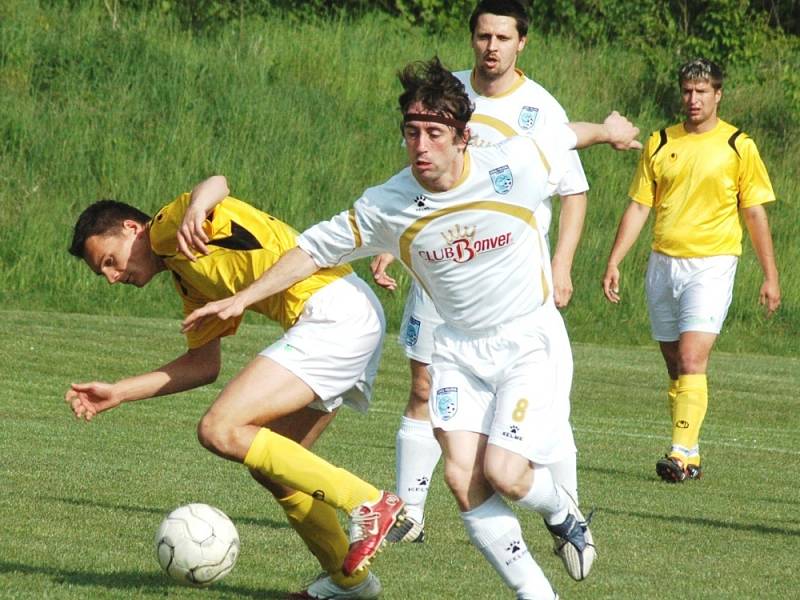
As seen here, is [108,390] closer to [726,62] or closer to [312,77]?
[312,77]

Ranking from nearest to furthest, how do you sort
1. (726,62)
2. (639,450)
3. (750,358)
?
(639,450)
(750,358)
(726,62)

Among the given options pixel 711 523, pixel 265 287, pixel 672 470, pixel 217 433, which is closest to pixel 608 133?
pixel 265 287

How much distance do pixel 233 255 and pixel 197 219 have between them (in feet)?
1.15

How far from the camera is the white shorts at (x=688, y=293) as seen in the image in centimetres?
970

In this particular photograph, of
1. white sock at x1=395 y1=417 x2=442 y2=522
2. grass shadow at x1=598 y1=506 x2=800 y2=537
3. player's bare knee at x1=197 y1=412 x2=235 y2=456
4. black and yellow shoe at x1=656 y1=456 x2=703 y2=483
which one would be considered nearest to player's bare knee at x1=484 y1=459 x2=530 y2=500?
player's bare knee at x1=197 y1=412 x2=235 y2=456

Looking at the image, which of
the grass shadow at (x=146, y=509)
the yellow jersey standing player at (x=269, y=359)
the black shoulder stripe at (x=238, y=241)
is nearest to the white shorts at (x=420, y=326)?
the grass shadow at (x=146, y=509)

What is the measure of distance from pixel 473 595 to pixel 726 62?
22.3 metres

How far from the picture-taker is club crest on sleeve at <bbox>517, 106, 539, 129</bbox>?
7227 millimetres

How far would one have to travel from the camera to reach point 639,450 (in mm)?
11188

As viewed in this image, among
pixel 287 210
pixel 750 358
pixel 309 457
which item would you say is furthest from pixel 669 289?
pixel 287 210

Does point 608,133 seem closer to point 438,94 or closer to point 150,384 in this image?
point 438,94

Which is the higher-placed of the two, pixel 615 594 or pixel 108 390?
pixel 108 390

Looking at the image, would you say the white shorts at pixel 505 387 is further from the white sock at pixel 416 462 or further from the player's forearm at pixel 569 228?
the white sock at pixel 416 462

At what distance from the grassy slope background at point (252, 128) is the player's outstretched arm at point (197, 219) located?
45.0 feet
